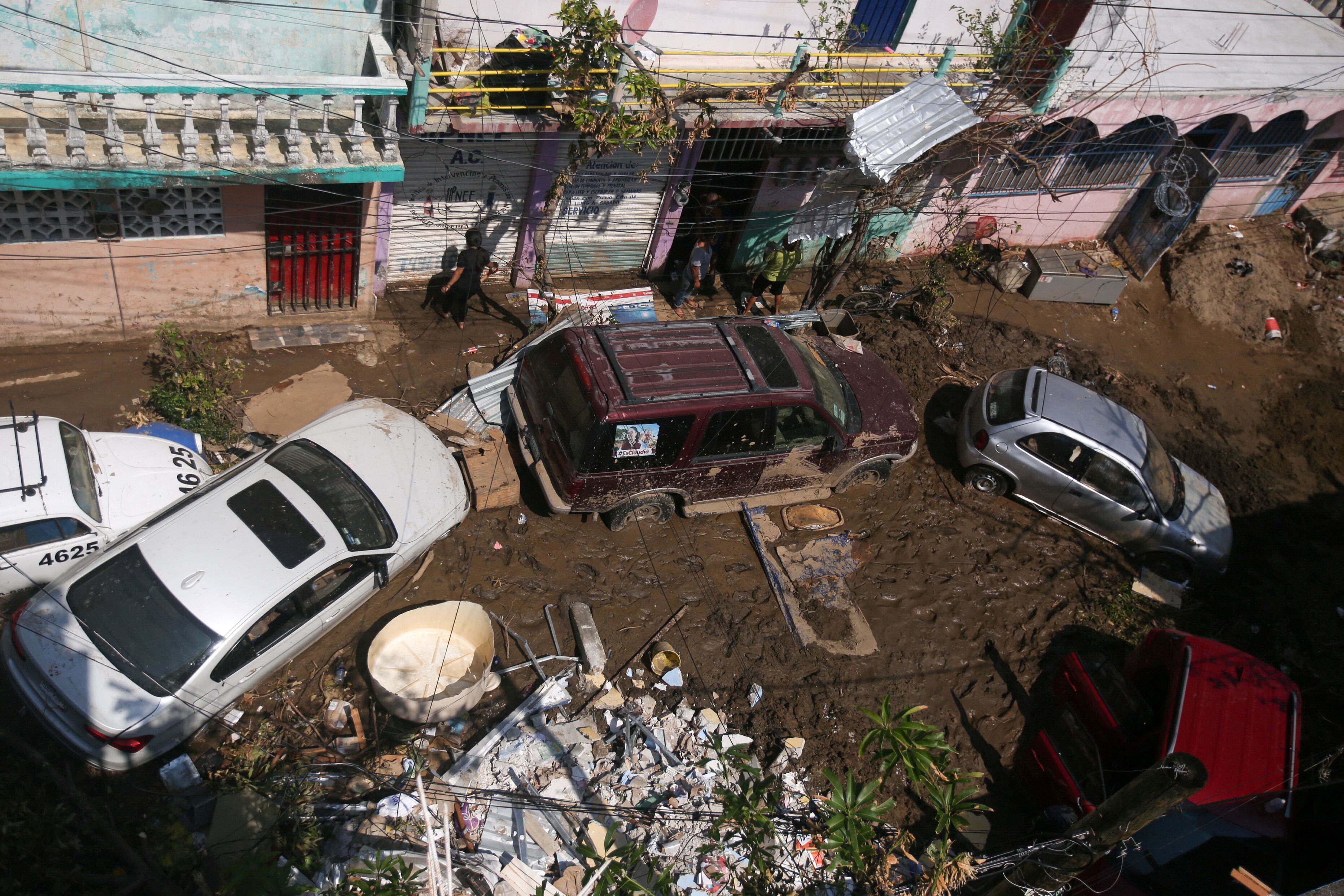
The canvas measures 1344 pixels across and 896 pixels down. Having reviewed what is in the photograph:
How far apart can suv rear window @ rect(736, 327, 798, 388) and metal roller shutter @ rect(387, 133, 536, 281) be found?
11.7 feet

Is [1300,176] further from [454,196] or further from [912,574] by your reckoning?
[454,196]

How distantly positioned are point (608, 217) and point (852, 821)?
8.53 m

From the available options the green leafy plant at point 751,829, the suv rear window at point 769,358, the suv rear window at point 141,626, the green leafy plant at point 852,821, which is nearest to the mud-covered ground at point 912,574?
the suv rear window at point 141,626

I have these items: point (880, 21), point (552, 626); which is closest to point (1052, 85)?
point (880, 21)

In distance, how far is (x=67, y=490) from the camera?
6371 millimetres

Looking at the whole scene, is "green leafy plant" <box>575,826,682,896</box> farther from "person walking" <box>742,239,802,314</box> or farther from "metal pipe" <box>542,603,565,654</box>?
"person walking" <box>742,239,802,314</box>

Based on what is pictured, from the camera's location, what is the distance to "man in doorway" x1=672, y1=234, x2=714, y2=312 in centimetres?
1072

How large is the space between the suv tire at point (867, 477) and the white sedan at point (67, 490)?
21.2 feet

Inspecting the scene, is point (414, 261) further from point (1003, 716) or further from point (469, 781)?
point (1003, 716)

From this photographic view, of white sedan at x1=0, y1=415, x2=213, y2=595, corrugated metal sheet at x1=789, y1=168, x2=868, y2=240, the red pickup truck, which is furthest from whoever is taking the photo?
corrugated metal sheet at x1=789, y1=168, x2=868, y2=240

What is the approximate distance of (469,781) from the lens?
6172 millimetres

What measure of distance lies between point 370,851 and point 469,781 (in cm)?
82

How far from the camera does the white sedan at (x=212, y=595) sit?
18.4 feet

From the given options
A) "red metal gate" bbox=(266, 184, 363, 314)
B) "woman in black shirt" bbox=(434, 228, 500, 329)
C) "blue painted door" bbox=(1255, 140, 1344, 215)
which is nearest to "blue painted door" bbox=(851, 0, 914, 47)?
"woman in black shirt" bbox=(434, 228, 500, 329)
